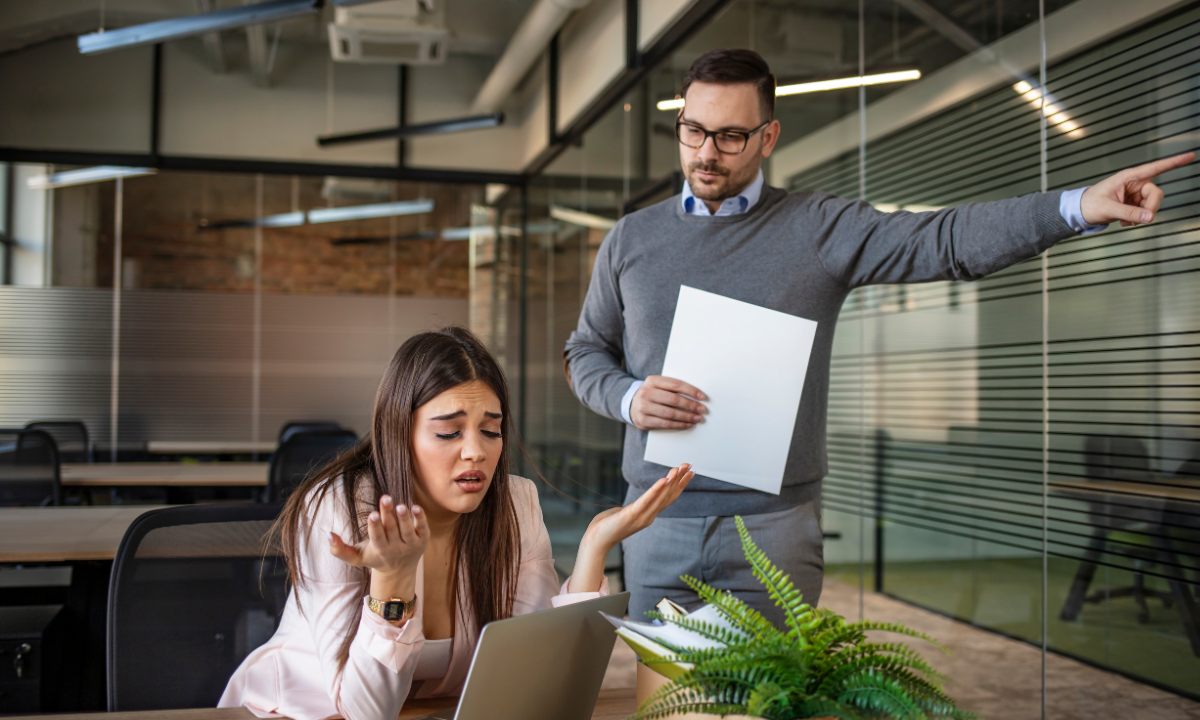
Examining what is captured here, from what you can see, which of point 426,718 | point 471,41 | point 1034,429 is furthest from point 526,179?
point 426,718

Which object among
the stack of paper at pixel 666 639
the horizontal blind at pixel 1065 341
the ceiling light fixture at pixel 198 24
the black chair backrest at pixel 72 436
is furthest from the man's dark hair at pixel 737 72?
the black chair backrest at pixel 72 436

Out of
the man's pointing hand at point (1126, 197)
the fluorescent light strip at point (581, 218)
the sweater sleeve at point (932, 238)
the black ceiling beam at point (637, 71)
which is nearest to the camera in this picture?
the man's pointing hand at point (1126, 197)

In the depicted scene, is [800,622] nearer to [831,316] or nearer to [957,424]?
[831,316]

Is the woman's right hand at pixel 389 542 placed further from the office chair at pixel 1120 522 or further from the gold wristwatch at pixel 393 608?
the office chair at pixel 1120 522

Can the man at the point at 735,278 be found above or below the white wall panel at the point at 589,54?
below

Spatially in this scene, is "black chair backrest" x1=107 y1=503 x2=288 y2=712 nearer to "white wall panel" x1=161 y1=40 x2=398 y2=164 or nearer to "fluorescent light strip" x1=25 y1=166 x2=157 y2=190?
"white wall panel" x1=161 y1=40 x2=398 y2=164

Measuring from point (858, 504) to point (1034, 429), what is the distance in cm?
115

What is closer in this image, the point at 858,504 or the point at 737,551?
the point at 737,551

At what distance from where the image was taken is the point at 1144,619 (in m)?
2.23

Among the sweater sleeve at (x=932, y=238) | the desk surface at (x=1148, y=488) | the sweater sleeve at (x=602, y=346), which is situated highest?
the sweater sleeve at (x=932, y=238)

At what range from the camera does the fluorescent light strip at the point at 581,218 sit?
5.46 m

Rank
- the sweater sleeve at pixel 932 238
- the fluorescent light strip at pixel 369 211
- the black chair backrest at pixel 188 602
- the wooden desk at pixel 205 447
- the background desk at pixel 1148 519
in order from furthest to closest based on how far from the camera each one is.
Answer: the fluorescent light strip at pixel 369 211
the wooden desk at pixel 205 447
the background desk at pixel 1148 519
the black chair backrest at pixel 188 602
the sweater sleeve at pixel 932 238

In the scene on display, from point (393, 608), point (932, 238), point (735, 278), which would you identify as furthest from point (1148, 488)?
point (393, 608)

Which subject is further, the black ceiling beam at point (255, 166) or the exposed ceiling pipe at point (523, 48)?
the black ceiling beam at point (255, 166)
